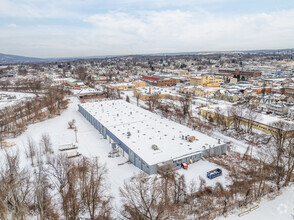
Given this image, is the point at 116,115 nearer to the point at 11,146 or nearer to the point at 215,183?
the point at 11,146

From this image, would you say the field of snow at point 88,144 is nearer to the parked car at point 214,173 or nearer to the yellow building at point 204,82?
the parked car at point 214,173

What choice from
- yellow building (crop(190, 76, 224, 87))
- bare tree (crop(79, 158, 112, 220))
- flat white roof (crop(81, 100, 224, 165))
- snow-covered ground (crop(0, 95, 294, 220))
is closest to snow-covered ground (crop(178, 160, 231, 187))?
snow-covered ground (crop(0, 95, 294, 220))

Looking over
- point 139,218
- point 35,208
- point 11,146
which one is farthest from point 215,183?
point 11,146

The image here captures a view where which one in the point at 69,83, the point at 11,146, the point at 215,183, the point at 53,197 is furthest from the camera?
the point at 69,83

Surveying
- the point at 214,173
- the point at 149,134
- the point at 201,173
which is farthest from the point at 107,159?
the point at 214,173

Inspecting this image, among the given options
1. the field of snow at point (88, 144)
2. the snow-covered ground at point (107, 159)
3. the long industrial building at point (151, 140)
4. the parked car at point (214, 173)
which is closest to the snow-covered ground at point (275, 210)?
the snow-covered ground at point (107, 159)

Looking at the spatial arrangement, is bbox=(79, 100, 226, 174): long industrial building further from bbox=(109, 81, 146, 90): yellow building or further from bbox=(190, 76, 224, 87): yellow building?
bbox=(190, 76, 224, 87): yellow building

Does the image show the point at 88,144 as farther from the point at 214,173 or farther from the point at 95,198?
the point at 214,173
